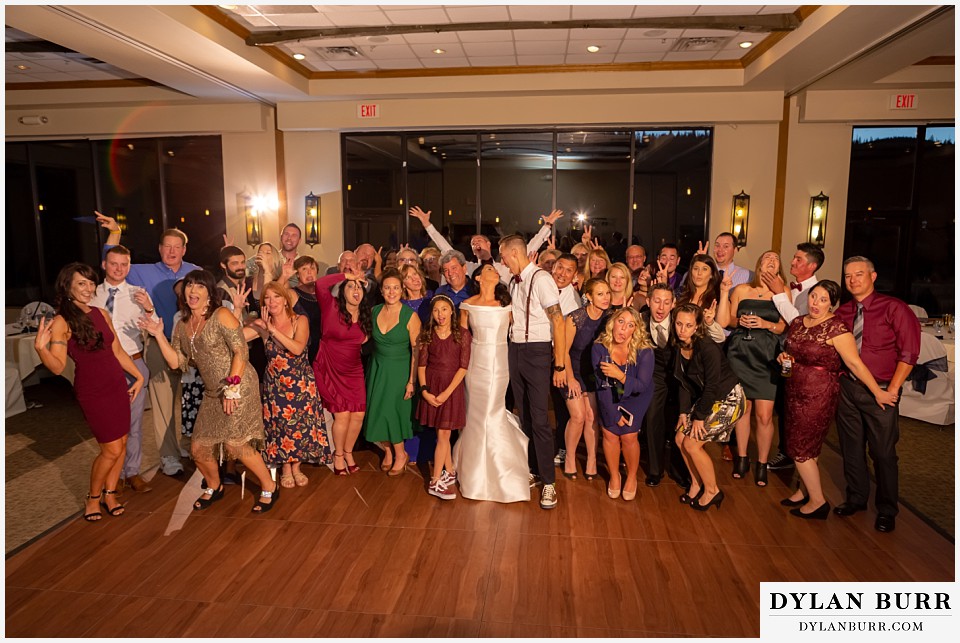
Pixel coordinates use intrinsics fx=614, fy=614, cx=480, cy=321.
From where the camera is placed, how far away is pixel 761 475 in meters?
4.39

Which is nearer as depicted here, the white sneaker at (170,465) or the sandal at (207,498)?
the sandal at (207,498)

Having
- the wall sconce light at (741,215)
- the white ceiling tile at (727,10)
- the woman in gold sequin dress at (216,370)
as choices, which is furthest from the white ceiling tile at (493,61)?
the woman in gold sequin dress at (216,370)

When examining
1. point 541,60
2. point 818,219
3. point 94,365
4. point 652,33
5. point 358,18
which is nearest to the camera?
point 94,365

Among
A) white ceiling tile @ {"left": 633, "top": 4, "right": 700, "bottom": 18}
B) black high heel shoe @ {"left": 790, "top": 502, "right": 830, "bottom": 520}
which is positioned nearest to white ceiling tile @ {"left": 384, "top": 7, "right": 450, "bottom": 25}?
→ white ceiling tile @ {"left": 633, "top": 4, "right": 700, "bottom": 18}

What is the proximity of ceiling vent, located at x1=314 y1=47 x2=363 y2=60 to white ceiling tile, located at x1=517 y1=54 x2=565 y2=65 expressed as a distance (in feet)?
6.27

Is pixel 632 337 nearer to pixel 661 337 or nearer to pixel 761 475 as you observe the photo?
pixel 661 337

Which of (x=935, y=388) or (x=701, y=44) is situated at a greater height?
(x=701, y=44)

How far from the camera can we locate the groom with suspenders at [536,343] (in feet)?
13.1

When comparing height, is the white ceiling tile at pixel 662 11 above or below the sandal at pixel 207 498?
above

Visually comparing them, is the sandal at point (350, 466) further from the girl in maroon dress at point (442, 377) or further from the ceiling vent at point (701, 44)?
the ceiling vent at point (701, 44)

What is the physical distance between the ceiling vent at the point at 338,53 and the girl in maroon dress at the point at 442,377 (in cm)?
420

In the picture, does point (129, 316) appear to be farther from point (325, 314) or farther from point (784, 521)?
point (784, 521)

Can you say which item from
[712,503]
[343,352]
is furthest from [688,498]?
[343,352]

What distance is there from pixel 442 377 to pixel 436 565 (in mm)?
1217
